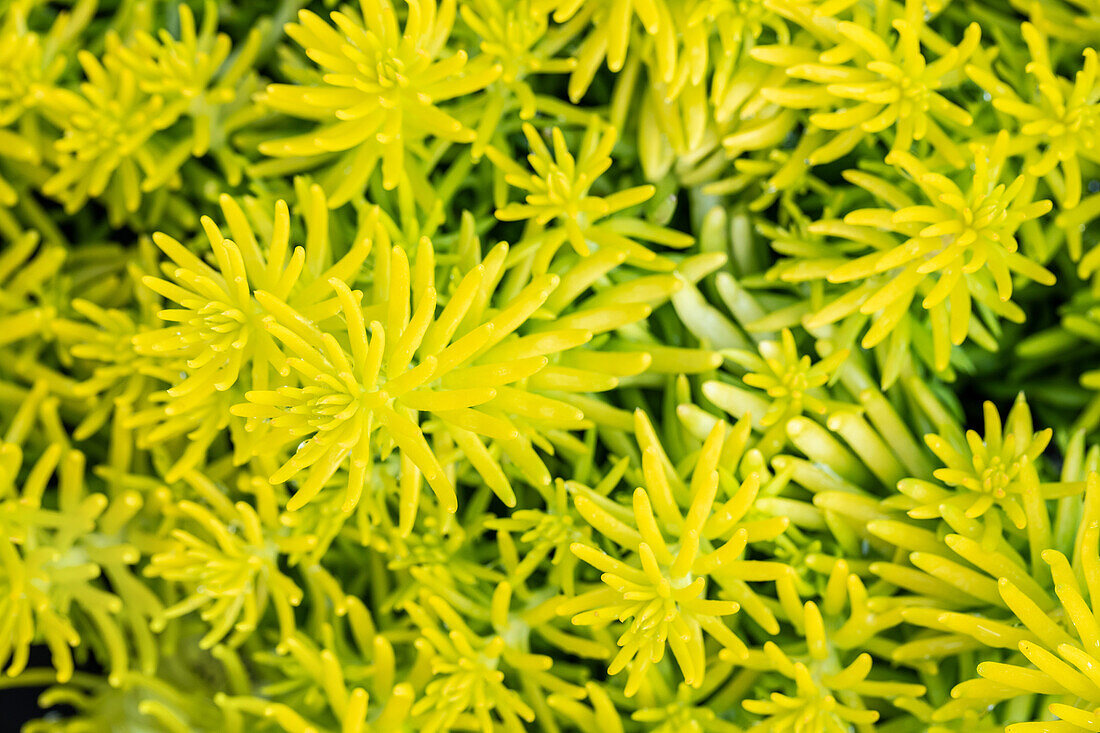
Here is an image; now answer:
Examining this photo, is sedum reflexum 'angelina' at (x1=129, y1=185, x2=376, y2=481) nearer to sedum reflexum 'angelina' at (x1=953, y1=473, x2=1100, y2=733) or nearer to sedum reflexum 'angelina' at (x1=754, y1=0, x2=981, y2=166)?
sedum reflexum 'angelina' at (x1=754, y1=0, x2=981, y2=166)

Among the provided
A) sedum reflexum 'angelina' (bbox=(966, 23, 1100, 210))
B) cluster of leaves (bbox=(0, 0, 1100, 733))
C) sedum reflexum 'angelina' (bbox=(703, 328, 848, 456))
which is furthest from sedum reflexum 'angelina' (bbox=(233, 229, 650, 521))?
sedum reflexum 'angelina' (bbox=(966, 23, 1100, 210))

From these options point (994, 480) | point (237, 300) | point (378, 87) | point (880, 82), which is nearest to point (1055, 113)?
point (880, 82)

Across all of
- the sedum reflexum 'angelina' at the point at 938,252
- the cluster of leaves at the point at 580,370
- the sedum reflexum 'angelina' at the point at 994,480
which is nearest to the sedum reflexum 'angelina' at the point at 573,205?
the cluster of leaves at the point at 580,370

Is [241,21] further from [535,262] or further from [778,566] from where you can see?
[778,566]

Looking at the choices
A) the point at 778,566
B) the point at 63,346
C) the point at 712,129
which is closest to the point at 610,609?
the point at 778,566

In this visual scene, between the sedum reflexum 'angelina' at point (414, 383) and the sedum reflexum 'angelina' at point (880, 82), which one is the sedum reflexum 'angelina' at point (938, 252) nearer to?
the sedum reflexum 'angelina' at point (880, 82)

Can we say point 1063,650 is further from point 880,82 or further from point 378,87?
point 378,87
